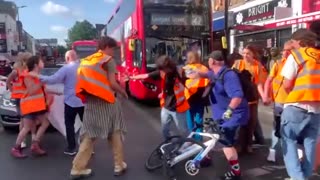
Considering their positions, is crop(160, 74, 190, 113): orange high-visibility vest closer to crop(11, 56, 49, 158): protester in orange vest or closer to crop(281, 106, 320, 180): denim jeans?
crop(281, 106, 320, 180): denim jeans

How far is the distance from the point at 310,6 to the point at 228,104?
12.6 m

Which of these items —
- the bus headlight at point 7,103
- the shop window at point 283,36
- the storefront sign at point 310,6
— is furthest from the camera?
the shop window at point 283,36

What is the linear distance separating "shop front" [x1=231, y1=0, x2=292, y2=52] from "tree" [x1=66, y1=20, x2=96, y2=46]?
336 feet

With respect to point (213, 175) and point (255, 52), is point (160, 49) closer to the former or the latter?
point (255, 52)

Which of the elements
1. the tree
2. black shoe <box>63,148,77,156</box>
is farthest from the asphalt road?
the tree

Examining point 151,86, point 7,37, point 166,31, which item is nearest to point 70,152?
point 151,86

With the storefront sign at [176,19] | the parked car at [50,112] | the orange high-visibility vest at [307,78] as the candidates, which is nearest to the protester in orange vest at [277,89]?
the orange high-visibility vest at [307,78]

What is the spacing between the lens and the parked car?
22.9 ft

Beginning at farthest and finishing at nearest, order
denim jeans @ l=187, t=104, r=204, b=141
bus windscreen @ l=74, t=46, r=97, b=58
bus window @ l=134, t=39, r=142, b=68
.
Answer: bus windscreen @ l=74, t=46, r=97, b=58 < bus window @ l=134, t=39, r=142, b=68 < denim jeans @ l=187, t=104, r=204, b=141

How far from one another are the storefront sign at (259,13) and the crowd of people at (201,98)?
12814 mm

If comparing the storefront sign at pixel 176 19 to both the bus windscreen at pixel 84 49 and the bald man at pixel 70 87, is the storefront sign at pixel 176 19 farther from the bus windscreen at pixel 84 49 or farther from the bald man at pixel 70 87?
the bus windscreen at pixel 84 49

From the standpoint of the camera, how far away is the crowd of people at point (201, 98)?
14.4ft

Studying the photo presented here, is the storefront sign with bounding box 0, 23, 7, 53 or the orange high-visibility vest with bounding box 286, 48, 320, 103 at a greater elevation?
the storefront sign with bounding box 0, 23, 7, 53

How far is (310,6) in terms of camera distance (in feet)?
52.4
